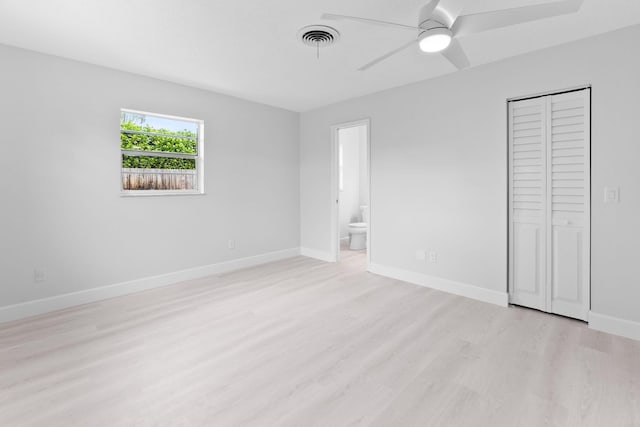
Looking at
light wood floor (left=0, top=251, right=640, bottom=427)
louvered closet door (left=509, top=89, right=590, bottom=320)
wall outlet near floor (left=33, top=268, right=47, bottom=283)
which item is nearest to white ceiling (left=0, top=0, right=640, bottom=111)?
louvered closet door (left=509, top=89, right=590, bottom=320)

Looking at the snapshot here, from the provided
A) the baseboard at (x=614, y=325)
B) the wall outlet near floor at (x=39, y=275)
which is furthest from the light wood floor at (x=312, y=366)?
the wall outlet near floor at (x=39, y=275)

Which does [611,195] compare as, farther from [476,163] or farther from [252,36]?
[252,36]

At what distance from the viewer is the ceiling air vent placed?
8.18ft

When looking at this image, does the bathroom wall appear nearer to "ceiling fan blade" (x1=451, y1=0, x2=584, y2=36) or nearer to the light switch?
the light switch

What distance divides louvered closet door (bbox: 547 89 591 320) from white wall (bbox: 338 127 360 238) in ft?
13.4

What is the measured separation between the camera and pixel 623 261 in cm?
255

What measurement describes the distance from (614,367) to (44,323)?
14.4 feet

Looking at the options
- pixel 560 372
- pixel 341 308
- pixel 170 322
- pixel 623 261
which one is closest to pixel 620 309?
pixel 623 261

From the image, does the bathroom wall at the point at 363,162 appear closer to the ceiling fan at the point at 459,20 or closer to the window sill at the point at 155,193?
the window sill at the point at 155,193

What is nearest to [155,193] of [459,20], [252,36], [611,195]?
[252,36]

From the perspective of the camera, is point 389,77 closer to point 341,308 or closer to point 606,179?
point 606,179

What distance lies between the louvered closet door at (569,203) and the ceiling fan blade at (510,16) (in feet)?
4.69

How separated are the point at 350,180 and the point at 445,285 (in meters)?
3.69

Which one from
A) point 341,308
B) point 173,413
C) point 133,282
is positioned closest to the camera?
point 173,413
